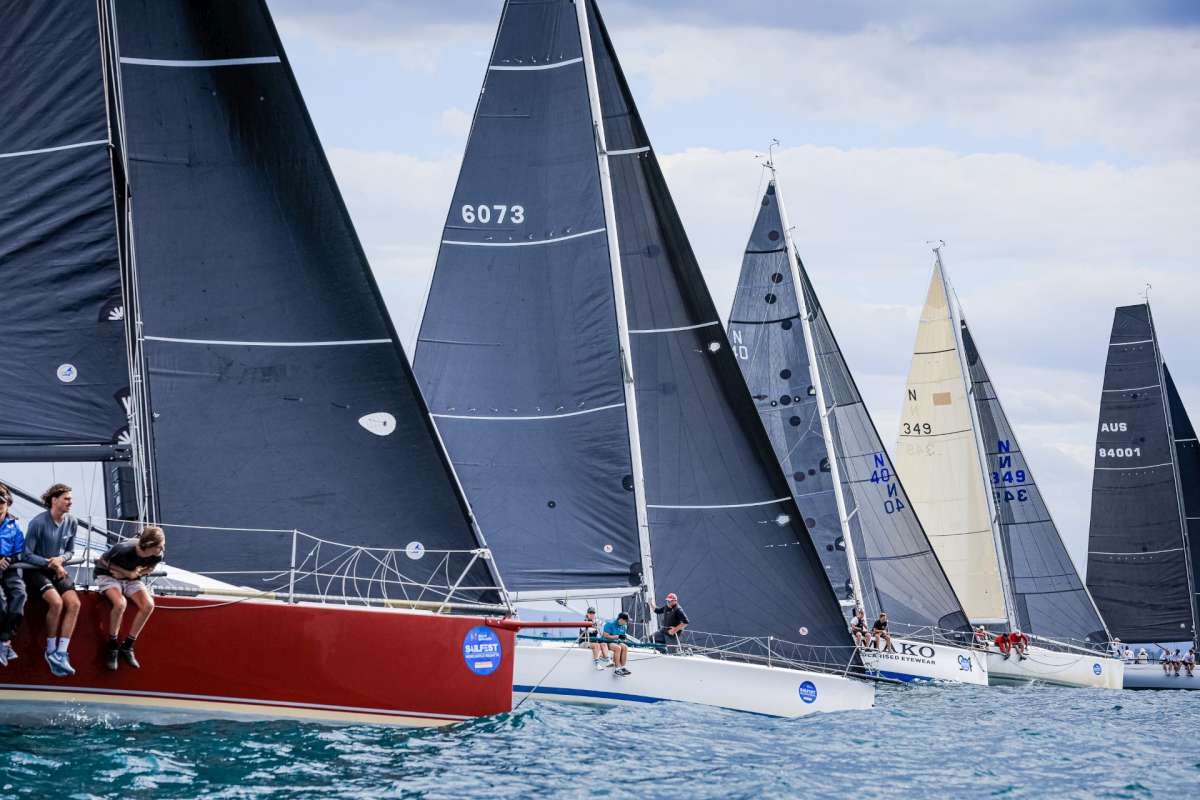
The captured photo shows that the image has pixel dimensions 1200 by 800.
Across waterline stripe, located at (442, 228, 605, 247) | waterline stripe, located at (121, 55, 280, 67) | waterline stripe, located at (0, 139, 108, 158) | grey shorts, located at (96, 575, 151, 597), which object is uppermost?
waterline stripe, located at (121, 55, 280, 67)

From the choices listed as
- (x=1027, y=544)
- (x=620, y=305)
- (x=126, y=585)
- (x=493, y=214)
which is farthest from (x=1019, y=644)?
(x=126, y=585)

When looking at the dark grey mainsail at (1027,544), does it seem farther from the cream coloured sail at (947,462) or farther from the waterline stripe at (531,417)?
the waterline stripe at (531,417)

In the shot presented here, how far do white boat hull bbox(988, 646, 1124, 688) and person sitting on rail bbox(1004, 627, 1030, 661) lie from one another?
99mm

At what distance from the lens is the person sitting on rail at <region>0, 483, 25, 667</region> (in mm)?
10438

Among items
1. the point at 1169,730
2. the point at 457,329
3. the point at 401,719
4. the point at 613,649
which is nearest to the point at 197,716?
the point at 401,719

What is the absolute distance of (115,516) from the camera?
13.7 meters

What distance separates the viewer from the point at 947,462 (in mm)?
34938

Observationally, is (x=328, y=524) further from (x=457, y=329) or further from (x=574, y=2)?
(x=574, y=2)

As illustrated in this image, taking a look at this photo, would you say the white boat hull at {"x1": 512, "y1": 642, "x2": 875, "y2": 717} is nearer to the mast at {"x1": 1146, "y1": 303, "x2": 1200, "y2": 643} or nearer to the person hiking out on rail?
the person hiking out on rail

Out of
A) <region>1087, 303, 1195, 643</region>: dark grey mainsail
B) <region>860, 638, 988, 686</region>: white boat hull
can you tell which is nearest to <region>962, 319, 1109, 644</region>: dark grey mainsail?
<region>1087, 303, 1195, 643</region>: dark grey mainsail

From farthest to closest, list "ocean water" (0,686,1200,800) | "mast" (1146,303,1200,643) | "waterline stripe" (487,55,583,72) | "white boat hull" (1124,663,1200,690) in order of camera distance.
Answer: "mast" (1146,303,1200,643)
"white boat hull" (1124,663,1200,690)
"waterline stripe" (487,55,583,72)
"ocean water" (0,686,1200,800)

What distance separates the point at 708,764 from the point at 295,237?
5967 mm

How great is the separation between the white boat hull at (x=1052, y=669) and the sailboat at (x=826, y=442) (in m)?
1.21

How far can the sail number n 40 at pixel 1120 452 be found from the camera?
128 feet
